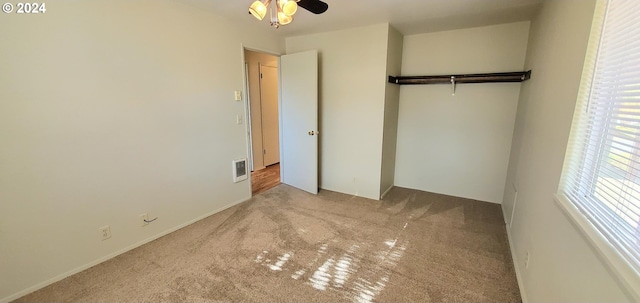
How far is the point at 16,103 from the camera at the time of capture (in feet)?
5.37

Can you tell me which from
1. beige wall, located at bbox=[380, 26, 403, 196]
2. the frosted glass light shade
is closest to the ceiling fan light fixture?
the frosted glass light shade

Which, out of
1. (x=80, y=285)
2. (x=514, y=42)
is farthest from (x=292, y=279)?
(x=514, y=42)

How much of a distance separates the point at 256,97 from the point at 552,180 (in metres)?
4.33

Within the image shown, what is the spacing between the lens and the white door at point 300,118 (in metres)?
3.43

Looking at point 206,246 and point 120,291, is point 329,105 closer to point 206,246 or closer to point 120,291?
point 206,246

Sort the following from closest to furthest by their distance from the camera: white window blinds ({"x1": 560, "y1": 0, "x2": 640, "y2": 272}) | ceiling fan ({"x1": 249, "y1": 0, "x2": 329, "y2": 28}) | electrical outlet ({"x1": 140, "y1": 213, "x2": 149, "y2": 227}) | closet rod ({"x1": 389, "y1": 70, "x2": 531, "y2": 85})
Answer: white window blinds ({"x1": 560, "y1": 0, "x2": 640, "y2": 272}), ceiling fan ({"x1": 249, "y1": 0, "x2": 329, "y2": 28}), electrical outlet ({"x1": 140, "y1": 213, "x2": 149, "y2": 227}), closet rod ({"x1": 389, "y1": 70, "x2": 531, "y2": 85})

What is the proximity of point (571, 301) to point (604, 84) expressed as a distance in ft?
3.07

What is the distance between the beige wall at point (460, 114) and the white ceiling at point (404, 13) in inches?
9.1

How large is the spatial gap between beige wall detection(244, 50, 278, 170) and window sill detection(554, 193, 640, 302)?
4.40 m

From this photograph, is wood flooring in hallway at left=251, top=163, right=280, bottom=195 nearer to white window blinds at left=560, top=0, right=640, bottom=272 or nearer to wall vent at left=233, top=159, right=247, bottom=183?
wall vent at left=233, top=159, right=247, bottom=183

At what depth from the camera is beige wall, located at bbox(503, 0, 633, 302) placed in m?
1.01

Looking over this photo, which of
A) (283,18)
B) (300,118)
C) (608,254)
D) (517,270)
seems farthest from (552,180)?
(300,118)

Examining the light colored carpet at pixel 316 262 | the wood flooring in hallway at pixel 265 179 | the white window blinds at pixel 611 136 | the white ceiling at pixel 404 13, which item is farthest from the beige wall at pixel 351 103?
the white window blinds at pixel 611 136

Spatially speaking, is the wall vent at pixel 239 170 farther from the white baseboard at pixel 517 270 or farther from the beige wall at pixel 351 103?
the white baseboard at pixel 517 270
